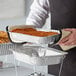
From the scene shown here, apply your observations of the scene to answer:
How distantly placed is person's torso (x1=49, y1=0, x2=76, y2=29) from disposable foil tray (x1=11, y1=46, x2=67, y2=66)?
30 centimetres

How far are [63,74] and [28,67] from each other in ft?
0.51

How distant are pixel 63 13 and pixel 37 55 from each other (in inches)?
15.6

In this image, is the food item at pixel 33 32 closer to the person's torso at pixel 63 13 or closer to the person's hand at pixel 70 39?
the person's hand at pixel 70 39

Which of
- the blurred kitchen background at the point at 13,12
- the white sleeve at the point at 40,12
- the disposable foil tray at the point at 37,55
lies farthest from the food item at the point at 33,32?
the blurred kitchen background at the point at 13,12

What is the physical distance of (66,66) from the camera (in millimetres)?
1061

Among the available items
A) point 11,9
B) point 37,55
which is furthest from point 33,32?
point 11,9

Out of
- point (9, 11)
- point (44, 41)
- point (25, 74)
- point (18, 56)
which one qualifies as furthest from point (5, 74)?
point (9, 11)

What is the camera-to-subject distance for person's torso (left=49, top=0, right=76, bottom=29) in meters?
1.08

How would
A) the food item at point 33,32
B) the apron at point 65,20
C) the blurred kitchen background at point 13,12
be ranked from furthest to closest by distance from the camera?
the blurred kitchen background at point 13,12, the apron at point 65,20, the food item at point 33,32

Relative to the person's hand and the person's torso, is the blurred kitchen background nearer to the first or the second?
the person's torso

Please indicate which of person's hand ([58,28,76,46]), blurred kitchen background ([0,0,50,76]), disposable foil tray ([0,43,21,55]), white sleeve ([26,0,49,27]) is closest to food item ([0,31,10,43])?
disposable foil tray ([0,43,21,55])

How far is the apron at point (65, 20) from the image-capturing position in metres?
1.03

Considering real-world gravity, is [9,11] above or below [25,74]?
above

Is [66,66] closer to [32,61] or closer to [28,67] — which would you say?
[28,67]
